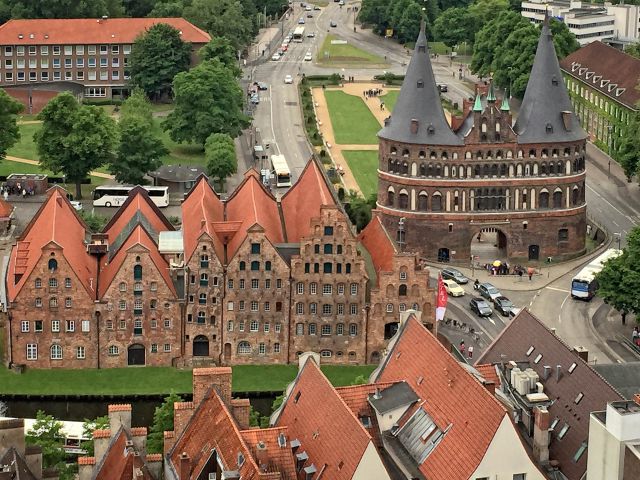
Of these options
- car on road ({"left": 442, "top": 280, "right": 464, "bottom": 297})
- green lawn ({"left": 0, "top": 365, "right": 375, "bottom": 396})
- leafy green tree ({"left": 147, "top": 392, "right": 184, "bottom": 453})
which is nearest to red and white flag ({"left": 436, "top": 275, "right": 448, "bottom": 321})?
green lawn ({"left": 0, "top": 365, "right": 375, "bottom": 396})

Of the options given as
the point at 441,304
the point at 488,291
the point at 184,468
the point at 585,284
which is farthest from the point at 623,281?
the point at 184,468

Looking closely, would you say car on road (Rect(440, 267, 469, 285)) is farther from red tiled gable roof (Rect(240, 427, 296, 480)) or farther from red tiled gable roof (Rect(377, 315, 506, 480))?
red tiled gable roof (Rect(240, 427, 296, 480))

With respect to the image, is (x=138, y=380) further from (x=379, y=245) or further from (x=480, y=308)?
(x=480, y=308)

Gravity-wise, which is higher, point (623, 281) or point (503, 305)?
point (623, 281)

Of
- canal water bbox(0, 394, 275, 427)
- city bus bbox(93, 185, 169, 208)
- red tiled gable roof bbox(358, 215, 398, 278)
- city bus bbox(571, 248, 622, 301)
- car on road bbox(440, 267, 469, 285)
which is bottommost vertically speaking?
canal water bbox(0, 394, 275, 427)

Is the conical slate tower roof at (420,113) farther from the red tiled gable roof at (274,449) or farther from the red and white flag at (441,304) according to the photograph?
the red tiled gable roof at (274,449)

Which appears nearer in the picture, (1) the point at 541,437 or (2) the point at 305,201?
(1) the point at 541,437
